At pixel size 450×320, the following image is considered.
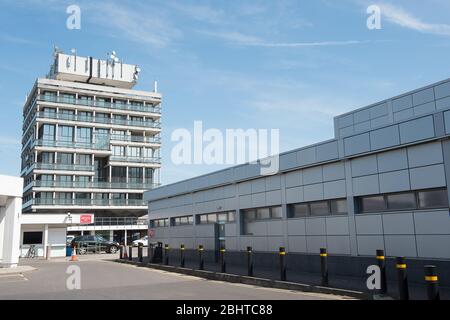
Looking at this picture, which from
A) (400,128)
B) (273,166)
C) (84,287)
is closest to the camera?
(400,128)

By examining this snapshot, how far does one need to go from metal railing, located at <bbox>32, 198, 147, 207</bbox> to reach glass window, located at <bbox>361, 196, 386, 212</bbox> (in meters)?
55.8

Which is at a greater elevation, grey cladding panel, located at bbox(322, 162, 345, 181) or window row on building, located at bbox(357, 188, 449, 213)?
grey cladding panel, located at bbox(322, 162, 345, 181)

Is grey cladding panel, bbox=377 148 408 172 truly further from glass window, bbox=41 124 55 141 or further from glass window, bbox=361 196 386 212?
glass window, bbox=41 124 55 141

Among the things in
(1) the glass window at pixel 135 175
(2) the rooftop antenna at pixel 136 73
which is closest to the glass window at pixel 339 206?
(1) the glass window at pixel 135 175

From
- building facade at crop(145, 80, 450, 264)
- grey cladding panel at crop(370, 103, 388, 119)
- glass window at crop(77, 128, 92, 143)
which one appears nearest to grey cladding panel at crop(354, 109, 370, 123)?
grey cladding panel at crop(370, 103, 388, 119)

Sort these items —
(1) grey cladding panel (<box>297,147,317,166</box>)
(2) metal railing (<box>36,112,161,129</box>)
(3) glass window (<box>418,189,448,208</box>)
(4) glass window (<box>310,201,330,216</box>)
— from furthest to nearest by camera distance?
(2) metal railing (<box>36,112,161,129</box>) → (1) grey cladding panel (<box>297,147,317,166</box>) → (4) glass window (<box>310,201,330,216</box>) → (3) glass window (<box>418,189,448,208</box>)

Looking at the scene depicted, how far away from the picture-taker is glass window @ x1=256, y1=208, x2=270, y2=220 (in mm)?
→ 20000

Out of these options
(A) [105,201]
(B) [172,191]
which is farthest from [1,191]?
(A) [105,201]

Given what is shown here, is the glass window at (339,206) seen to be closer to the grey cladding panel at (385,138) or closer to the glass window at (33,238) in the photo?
the grey cladding panel at (385,138)

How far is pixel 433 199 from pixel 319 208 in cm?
493

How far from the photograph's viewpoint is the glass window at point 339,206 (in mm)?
15803

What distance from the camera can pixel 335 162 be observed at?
53.3ft

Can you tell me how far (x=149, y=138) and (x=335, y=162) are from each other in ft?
201
